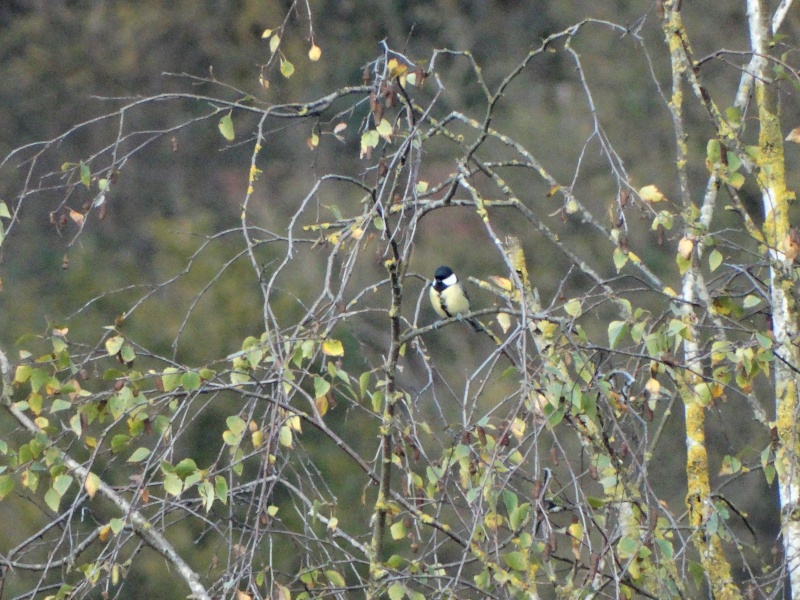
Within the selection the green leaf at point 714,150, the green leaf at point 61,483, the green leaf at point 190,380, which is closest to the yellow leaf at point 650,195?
the green leaf at point 714,150

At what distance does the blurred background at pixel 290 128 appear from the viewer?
8.96 m

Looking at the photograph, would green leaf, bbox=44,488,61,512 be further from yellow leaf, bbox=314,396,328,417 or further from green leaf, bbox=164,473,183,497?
yellow leaf, bbox=314,396,328,417

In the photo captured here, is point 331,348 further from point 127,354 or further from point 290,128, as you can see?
point 290,128

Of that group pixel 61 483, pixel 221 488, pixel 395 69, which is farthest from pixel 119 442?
pixel 395 69

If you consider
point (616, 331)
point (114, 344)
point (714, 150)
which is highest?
point (714, 150)

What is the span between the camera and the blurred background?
8.96 m

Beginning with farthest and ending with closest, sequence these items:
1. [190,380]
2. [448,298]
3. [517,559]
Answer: [448,298], [517,559], [190,380]

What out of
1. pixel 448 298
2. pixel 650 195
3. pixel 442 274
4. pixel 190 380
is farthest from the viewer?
pixel 442 274

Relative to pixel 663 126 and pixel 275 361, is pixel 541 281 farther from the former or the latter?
pixel 275 361

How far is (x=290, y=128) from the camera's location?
1055 centimetres

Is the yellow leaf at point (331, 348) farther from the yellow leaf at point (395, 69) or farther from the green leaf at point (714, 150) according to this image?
the green leaf at point (714, 150)

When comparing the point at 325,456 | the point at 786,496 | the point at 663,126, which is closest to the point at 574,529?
the point at 786,496

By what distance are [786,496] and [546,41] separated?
3.97 ft

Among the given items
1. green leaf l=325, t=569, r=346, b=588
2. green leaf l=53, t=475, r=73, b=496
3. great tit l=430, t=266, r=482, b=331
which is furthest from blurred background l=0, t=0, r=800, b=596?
green leaf l=53, t=475, r=73, b=496
